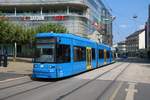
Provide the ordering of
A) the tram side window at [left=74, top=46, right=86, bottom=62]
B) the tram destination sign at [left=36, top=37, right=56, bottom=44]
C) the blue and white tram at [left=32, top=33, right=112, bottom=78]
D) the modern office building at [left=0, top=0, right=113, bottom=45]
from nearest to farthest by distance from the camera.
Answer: the blue and white tram at [left=32, top=33, right=112, bottom=78], the tram destination sign at [left=36, top=37, right=56, bottom=44], the tram side window at [left=74, top=46, right=86, bottom=62], the modern office building at [left=0, top=0, right=113, bottom=45]

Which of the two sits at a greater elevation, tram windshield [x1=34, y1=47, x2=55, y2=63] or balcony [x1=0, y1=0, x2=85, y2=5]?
balcony [x1=0, y1=0, x2=85, y2=5]

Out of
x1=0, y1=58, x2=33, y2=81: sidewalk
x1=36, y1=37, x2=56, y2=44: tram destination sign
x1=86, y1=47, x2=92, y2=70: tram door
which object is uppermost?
x1=36, y1=37, x2=56, y2=44: tram destination sign

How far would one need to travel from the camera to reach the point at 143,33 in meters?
187

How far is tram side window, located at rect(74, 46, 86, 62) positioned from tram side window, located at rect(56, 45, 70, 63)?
7.17ft

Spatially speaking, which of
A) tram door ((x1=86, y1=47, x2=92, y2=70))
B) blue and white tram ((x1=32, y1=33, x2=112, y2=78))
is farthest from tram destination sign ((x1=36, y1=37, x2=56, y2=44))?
tram door ((x1=86, y1=47, x2=92, y2=70))

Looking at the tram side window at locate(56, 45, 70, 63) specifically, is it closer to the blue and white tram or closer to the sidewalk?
the blue and white tram

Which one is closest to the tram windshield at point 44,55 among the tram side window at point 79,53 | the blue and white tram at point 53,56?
the blue and white tram at point 53,56

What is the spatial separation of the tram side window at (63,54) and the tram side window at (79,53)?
2.19 meters

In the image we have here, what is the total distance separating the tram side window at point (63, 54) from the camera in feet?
69.4

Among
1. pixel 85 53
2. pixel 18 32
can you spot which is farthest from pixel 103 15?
pixel 85 53

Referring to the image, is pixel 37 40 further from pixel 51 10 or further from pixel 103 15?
pixel 103 15

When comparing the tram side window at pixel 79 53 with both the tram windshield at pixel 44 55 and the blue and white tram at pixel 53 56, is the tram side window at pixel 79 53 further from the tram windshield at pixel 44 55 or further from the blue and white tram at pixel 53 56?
the tram windshield at pixel 44 55

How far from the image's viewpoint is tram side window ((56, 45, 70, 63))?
833 inches

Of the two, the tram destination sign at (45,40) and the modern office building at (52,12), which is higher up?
the modern office building at (52,12)
